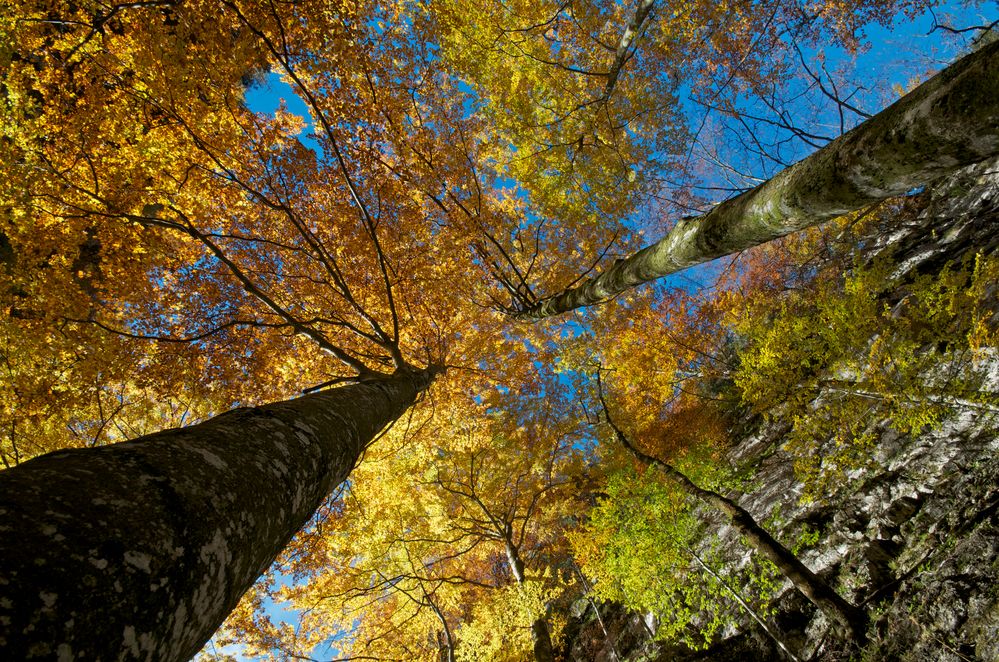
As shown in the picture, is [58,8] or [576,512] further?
[576,512]

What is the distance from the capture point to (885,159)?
4.74 ft

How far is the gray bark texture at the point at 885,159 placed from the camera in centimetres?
→ 119

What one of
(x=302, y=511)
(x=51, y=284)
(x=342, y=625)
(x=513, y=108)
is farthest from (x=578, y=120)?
(x=342, y=625)

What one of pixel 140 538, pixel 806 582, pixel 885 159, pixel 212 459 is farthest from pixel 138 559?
pixel 806 582

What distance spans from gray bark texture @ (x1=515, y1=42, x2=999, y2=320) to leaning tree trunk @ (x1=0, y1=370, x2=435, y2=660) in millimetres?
2575

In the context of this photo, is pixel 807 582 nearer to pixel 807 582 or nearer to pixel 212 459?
pixel 807 582

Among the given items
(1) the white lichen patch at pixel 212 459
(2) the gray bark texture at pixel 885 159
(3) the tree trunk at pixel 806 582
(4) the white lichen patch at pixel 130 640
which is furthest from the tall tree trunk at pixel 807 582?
(4) the white lichen patch at pixel 130 640

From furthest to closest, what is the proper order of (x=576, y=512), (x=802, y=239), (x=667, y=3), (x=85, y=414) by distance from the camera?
(x=802, y=239)
(x=576, y=512)
(x=667, y=3)
(x=85, y=414)

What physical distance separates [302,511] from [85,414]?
8946 millimetres

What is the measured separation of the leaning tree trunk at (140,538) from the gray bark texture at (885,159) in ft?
8.45

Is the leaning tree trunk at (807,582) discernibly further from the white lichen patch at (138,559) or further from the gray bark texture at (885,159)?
the white lichen patch at (138,559)

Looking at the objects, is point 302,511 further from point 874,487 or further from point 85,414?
point 874,487

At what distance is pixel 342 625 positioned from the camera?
1024 centimetres

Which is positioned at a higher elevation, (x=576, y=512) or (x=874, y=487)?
(x=576, y=512)
